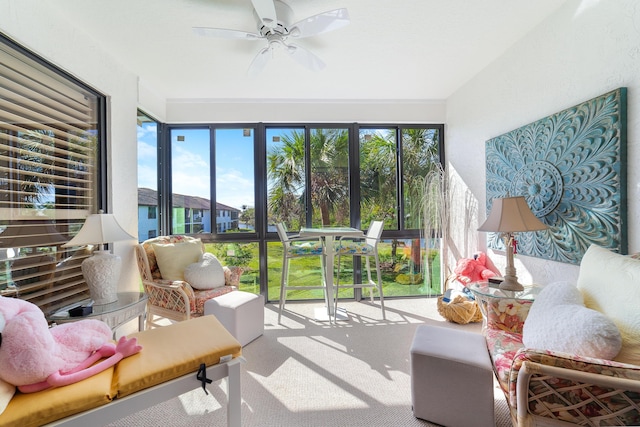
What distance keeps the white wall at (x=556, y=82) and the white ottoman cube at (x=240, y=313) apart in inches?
95.2

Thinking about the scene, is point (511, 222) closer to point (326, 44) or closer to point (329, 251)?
point (329, 251)

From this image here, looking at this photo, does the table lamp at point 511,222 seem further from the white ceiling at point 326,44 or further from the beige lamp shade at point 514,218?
the white ceiling at point 326,44

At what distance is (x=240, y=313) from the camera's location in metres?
2.35

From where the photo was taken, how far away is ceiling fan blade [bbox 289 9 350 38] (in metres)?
1.69

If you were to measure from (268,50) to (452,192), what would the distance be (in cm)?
269

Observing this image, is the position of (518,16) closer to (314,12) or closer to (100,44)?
(314,12)

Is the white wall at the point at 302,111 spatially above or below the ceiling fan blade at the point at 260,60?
above

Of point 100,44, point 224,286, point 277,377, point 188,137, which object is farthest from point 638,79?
point 188,137

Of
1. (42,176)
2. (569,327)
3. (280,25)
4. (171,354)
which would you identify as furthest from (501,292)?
(42,176)

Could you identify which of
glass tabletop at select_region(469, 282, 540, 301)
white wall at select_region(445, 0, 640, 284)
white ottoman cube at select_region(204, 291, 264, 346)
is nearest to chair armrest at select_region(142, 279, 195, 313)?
white ottoman cube at select_region(204, 291, 264, 346)

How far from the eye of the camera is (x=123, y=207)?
263 cm

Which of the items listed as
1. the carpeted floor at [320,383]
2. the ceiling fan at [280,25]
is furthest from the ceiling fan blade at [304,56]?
the carpeted floor at [320,383]

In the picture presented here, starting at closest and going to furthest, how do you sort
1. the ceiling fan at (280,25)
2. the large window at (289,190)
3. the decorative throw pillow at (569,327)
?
the decorative throw pillow at (569,327) → the ceiling fan at (280,25) → the large window at (289,190)

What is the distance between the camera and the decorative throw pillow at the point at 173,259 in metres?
2.68
